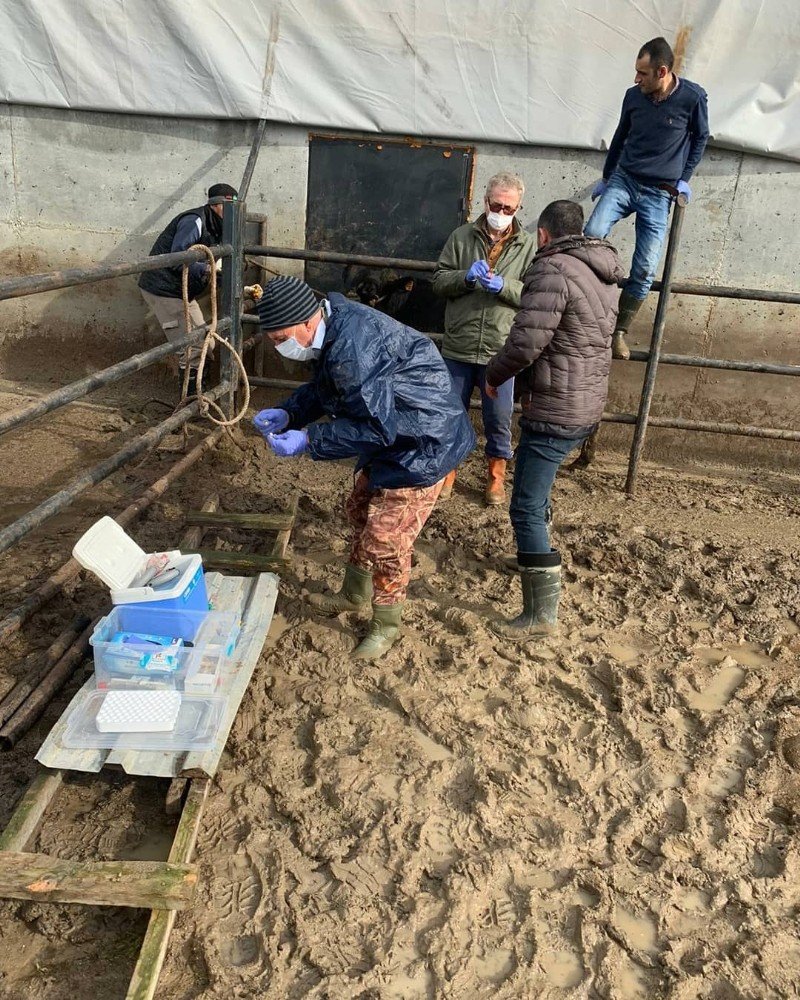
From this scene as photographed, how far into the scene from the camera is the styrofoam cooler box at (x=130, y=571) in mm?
2508

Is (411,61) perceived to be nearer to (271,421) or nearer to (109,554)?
(271,421)

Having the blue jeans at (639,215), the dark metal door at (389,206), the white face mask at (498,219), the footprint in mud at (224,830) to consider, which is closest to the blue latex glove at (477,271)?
the white face mask at (498,219)

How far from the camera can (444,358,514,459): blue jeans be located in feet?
13.6

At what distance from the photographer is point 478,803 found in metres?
2.28

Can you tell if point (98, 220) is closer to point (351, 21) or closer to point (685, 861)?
point (351, 21)

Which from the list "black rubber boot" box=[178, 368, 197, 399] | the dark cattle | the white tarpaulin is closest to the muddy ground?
"black rubber boot" box=[178, 368, 197, 399]

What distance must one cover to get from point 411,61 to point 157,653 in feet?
12.7

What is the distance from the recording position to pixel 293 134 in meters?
5.04

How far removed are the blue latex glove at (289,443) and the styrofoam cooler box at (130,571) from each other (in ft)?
1.49

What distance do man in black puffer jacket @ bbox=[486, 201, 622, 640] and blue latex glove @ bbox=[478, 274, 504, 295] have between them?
35.6 inches

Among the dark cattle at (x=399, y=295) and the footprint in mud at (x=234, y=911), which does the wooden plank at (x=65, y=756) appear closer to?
the footprint in mud at (x=234, y=911)

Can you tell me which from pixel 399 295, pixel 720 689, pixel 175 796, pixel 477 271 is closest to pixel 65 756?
pixel 175 796

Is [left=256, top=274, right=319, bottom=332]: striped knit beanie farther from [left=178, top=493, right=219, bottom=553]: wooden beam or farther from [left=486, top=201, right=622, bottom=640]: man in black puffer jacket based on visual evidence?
[left=178, top=493, right=219, bottom=553]: wooden beam

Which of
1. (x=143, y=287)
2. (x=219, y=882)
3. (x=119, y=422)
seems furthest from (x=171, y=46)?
(x=219, y=882)
